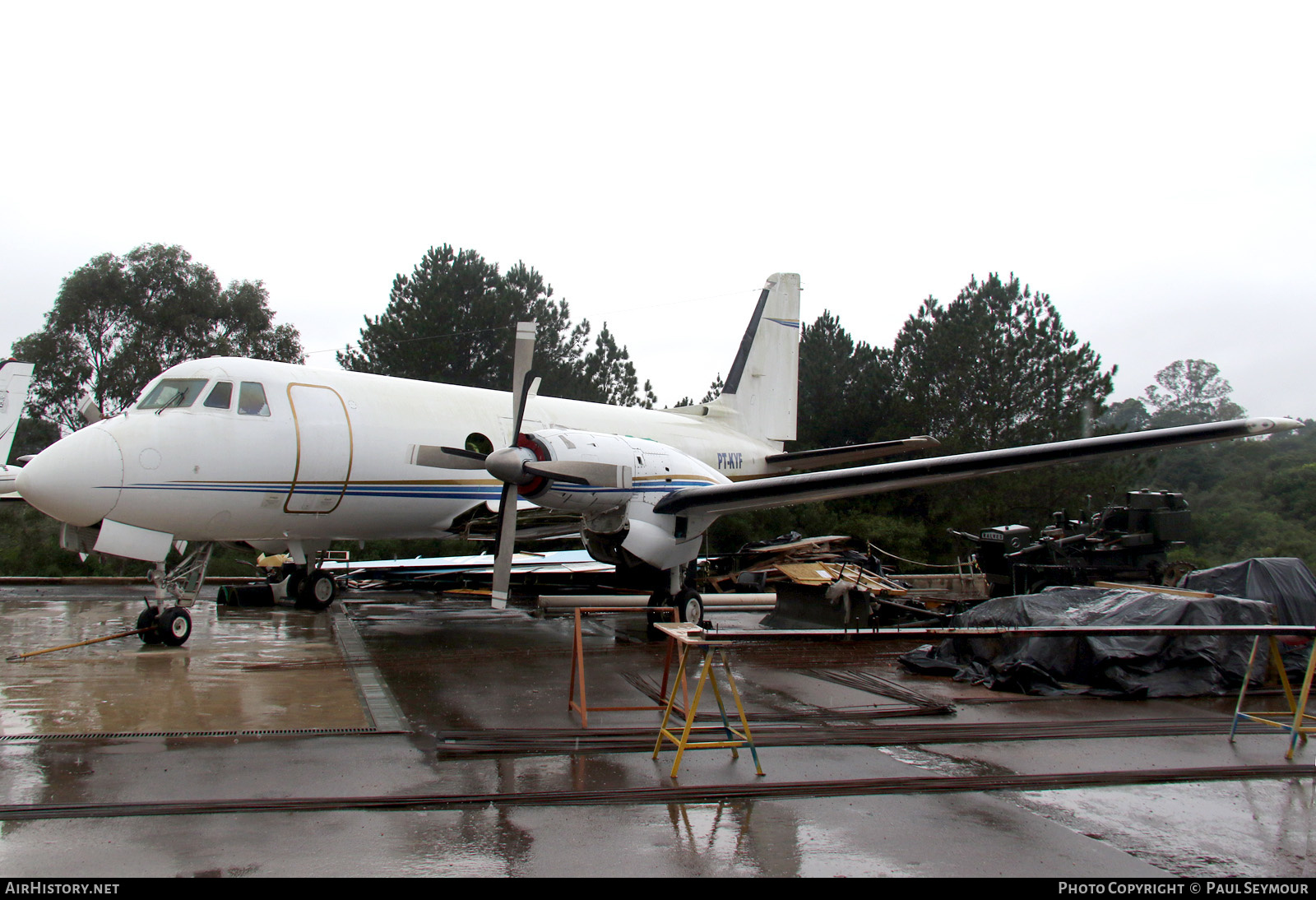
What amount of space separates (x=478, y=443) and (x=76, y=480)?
5.37m

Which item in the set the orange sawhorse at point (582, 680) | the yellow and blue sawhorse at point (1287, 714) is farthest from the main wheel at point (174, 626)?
the yellow and blue sawhorse at point (1287, 714)

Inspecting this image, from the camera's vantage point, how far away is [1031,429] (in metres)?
29.2

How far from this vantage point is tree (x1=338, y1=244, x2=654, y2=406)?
35.6 m

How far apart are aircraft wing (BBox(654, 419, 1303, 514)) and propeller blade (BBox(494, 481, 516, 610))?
1786 millimetres

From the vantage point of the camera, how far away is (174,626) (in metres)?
9.82

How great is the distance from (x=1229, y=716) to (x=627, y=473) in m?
6.45

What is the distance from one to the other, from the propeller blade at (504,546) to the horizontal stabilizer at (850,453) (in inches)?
211

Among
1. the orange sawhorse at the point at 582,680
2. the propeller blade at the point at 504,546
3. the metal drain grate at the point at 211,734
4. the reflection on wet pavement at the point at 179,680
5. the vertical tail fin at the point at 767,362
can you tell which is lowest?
the reflection on wet pavement at the point at 179,680

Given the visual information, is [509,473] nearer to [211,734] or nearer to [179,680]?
[179,680]

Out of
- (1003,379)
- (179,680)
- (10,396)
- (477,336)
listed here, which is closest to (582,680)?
(179,680)

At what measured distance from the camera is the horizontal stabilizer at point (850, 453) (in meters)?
12.0

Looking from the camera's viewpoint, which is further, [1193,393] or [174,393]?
[1193,393]

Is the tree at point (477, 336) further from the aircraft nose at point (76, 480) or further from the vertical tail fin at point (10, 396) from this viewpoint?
the aircraft nose at point (76, 480)

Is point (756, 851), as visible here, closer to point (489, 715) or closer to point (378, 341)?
point (489, 715)
